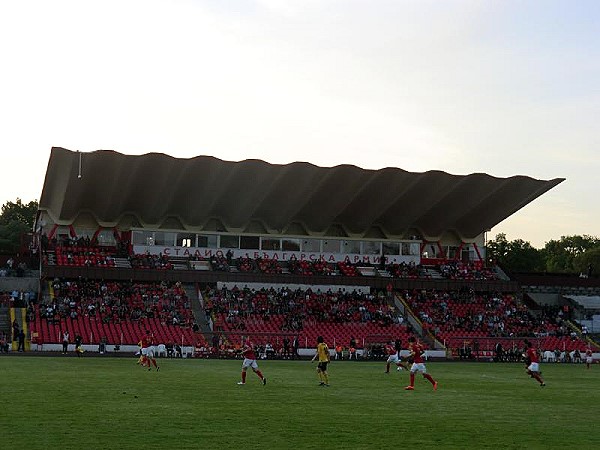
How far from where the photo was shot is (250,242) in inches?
3314

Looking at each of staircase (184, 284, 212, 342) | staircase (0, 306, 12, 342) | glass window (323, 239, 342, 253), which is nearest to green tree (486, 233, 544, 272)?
glass window (323, 239, 342, 253)

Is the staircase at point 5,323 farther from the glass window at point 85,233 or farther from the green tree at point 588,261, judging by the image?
the green tree at point 588,261

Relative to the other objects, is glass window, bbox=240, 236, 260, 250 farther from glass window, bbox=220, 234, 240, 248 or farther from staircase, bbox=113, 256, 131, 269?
staircase, bbox=113, 256, 131, 269

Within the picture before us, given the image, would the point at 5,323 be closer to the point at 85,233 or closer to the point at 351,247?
the point at 85,233

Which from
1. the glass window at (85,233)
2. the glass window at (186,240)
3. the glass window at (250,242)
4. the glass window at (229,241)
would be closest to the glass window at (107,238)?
the glass window at (85,233)

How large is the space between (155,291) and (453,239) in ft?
104

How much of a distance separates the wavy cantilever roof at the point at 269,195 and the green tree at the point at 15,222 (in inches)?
1701

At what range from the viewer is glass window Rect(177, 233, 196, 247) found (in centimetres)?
8225

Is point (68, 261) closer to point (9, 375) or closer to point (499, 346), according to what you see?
point (499, 346)

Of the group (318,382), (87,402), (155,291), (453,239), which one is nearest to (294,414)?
(87,402)

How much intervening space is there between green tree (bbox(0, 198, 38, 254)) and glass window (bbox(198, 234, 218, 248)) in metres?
42.9

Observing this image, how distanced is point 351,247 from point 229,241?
11.3 m

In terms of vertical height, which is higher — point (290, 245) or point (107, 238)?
point (107, 238)

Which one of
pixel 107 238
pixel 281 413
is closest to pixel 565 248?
pixel 107 238
